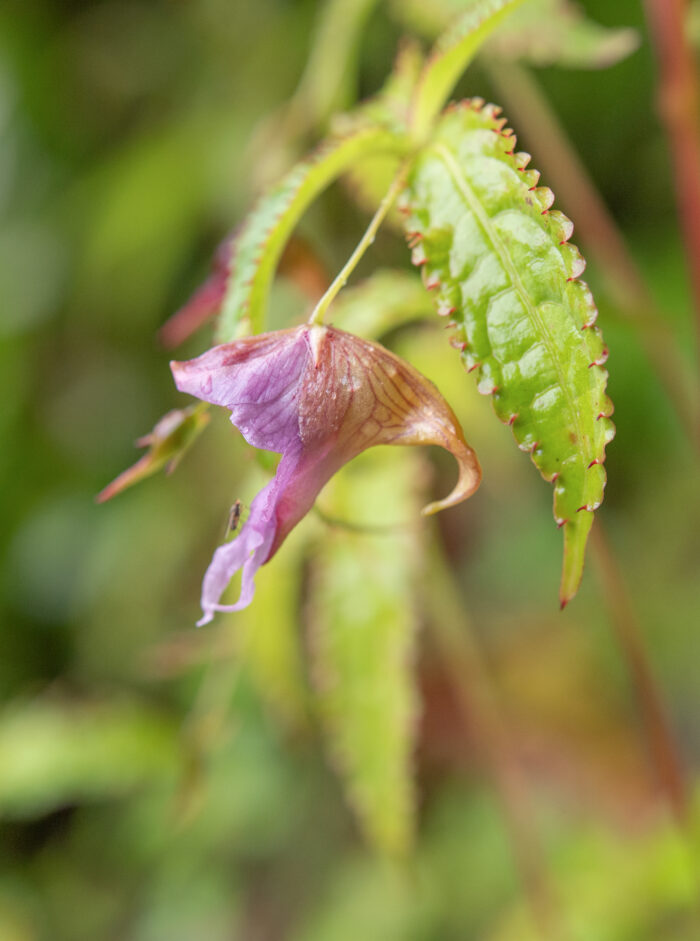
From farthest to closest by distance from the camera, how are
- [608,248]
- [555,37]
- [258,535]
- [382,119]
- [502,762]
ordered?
[502,762], [608,248], [555,37], [382,119], [258,535]

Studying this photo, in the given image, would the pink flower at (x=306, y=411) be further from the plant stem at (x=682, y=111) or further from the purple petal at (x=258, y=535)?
the plant stem at (x=682, y=111)

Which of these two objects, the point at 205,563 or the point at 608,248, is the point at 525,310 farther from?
the point at 205,563

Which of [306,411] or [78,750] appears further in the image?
[78,750]

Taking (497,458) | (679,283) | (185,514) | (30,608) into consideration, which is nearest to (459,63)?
(497,458)

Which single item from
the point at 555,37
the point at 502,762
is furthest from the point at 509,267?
the point at 502,762

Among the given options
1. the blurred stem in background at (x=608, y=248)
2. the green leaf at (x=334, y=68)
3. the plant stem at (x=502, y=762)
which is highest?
the green leaf at (x=334, y=68)

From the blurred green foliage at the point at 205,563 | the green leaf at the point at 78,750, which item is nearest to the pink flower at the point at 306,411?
the blurred green foliage at the point at 205,563
